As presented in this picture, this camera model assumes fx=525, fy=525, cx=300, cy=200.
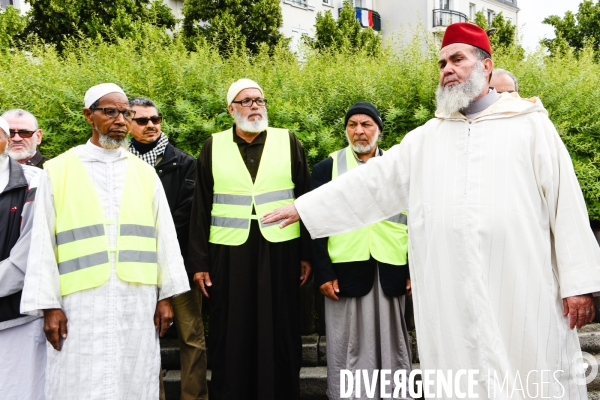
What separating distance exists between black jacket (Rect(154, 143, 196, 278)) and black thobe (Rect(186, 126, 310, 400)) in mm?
287

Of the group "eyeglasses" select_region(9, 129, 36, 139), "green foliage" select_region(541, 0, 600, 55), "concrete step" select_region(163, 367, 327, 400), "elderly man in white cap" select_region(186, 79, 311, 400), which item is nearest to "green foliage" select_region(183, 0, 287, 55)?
"green foliage" select_region(541, 0, 600, 55)

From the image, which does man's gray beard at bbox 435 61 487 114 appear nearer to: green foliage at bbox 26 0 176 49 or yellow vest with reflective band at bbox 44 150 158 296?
yellow vest with reflective band at bbox 44 150 158 296

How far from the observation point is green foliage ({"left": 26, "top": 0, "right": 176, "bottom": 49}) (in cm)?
1333

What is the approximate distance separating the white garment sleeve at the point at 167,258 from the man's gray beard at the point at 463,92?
192 centimetres

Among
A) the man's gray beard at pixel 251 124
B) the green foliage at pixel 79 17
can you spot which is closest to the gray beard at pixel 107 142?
the man's gray beard at pixel 251 124

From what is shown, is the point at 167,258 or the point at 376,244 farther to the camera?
the point at 376,244

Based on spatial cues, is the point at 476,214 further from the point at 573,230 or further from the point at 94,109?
the point at 94,109

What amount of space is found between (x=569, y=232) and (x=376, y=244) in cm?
142

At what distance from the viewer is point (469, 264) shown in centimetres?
296

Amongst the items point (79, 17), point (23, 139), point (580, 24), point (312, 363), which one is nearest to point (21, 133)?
point (23, 139)

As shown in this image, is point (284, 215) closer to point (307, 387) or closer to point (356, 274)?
point (356, 274)

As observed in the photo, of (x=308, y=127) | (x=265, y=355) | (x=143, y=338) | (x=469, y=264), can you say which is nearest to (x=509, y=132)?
(x=469, y=264)

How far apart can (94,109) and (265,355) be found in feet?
6.88

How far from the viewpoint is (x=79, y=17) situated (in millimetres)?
13586
